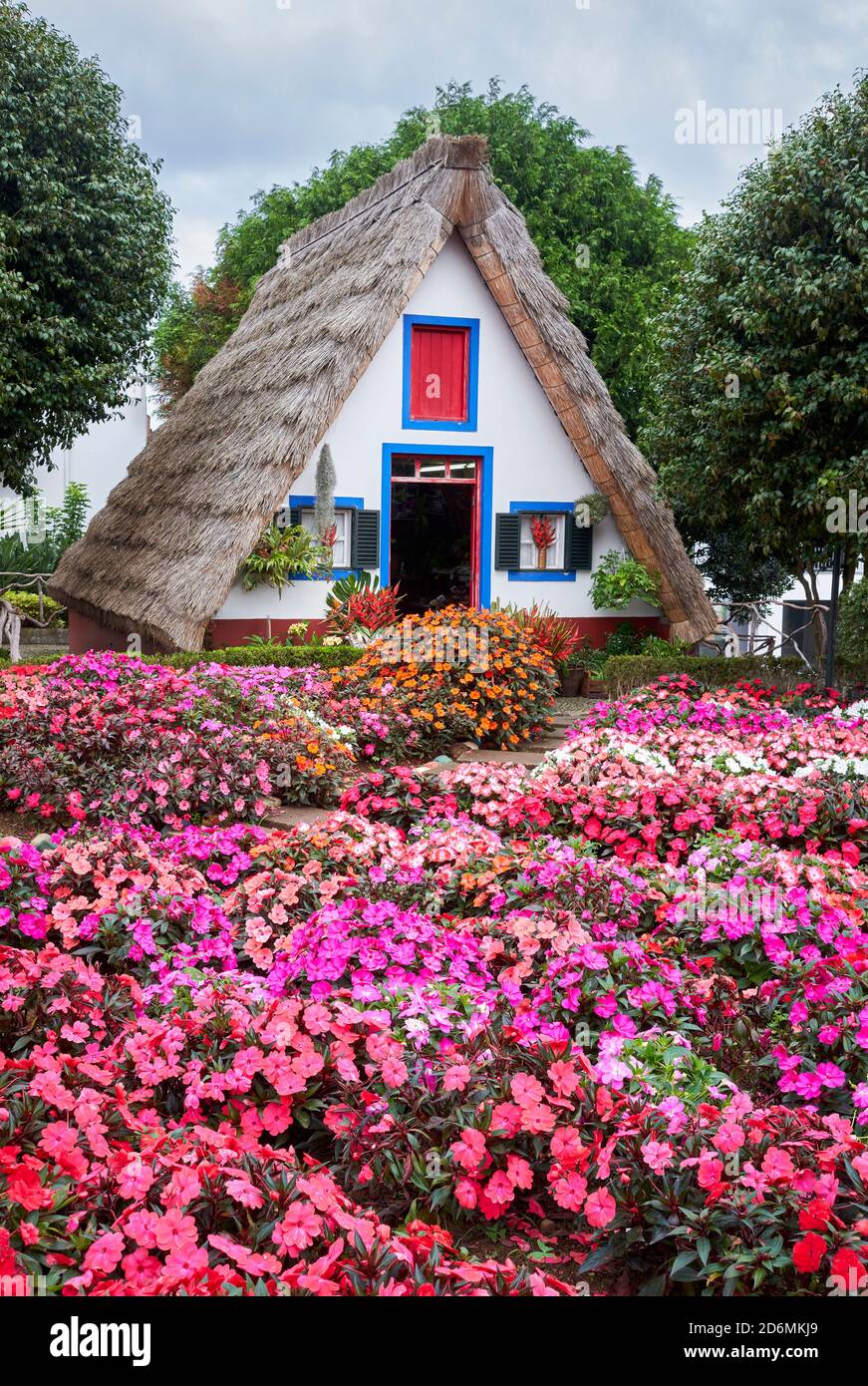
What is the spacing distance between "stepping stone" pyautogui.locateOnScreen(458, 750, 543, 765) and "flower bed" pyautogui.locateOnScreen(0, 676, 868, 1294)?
3396 mm

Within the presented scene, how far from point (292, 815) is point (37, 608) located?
18.1 m

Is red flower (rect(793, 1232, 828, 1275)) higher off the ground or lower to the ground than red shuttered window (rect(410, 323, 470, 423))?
lower

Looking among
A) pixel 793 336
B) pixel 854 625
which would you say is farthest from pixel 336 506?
pixel 854 625

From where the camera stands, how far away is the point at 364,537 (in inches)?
554

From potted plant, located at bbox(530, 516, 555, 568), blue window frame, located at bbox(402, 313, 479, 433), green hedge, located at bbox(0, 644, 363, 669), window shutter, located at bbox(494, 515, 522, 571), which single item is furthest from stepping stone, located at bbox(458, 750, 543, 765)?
blue window frame, located at bbox(402, 313, 479, 433)

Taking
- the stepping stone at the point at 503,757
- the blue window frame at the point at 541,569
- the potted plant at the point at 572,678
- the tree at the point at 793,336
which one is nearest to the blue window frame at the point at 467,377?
the blue window frame at the point at 541,569

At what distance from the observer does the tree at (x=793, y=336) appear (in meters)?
9.70

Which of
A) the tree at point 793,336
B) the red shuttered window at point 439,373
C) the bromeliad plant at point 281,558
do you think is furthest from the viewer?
the red shuttered window at point 439,373

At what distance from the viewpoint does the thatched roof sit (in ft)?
41.7

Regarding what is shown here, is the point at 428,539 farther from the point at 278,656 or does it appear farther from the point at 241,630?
the point at 278,656

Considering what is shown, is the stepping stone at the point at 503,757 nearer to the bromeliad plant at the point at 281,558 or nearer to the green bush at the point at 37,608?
the bromeliad plant at the point at 281,558

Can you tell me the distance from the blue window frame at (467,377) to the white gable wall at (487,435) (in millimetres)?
62

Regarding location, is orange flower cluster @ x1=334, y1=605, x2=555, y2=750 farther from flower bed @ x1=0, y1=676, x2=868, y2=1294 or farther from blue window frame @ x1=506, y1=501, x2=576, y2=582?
blue window frame @ x1=506, y1=501, x2=576, y2=582
